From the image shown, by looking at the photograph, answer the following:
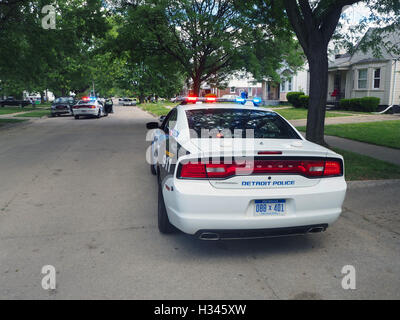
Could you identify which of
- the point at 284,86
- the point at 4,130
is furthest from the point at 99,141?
the point at 284,86

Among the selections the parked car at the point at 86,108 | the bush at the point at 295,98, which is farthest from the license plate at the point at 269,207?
the bush at the point at 295,98

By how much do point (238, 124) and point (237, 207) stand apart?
1510 mm

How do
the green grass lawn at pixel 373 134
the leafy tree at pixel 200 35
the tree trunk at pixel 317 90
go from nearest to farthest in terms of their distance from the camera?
the tree trunk at pixel 317 90 < the green grass lawn at pixel 373 134 < the leafy tree at pixel 200 35

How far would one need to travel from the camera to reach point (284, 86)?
41094 millimetres

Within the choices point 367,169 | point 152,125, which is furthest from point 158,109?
point 152,125

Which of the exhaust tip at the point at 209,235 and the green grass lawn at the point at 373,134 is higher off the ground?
the exhaust tip at the point at 209,235

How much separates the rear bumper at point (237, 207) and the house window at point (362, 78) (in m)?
27.9

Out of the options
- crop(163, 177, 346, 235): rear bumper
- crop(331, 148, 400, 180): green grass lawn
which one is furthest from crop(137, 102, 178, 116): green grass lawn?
crop(163, 177, 346, 235): rear bumper

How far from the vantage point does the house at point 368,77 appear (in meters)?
26.4

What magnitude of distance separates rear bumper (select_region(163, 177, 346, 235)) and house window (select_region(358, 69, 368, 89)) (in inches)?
1097

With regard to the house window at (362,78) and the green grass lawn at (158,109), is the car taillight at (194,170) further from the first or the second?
the house window at (362,78)

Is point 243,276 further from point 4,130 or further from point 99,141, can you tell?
point 4,130

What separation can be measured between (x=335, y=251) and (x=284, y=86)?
126 feet

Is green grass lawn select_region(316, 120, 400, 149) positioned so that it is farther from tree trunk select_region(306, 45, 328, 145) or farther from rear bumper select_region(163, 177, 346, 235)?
rear bumper select_region(163, 177, 346, 235)
